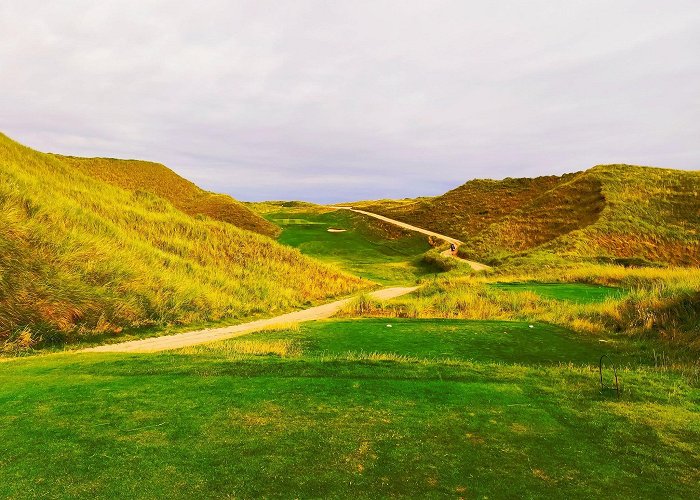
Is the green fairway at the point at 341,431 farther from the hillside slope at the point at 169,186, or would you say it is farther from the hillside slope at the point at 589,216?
the hillside slope at the point at 169,186

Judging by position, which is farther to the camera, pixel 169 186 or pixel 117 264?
pixel 169 186

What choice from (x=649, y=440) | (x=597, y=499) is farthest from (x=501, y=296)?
(x=597, y=499)

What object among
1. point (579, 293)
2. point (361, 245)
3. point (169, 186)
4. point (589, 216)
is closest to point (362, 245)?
point (361, 245)

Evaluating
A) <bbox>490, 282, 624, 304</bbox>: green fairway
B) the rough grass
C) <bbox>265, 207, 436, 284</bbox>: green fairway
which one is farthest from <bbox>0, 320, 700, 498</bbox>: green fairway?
<bbox>265, 207, 436, 284</bbox>: green fairway

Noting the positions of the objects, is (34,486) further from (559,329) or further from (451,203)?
(451,203)

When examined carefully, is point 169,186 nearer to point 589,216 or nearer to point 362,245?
point 362,245

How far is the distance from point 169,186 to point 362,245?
34.6 metres

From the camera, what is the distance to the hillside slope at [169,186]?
58.9 meters

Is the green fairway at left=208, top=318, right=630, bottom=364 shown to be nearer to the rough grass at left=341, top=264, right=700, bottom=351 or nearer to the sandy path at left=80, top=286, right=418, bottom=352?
the rough grass at left=341, top=264, right=700, bottom=351

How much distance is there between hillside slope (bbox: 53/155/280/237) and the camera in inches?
2319

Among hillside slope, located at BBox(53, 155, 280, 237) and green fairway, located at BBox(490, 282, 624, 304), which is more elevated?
hillside slope, located at BBox(53, 155, 280, 237)

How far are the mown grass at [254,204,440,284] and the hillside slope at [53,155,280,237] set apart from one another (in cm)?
562

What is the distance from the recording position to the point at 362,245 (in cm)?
4847

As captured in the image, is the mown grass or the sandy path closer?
the sandy path
